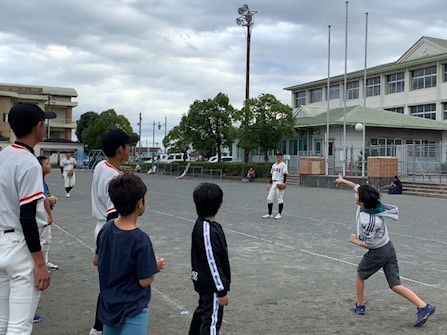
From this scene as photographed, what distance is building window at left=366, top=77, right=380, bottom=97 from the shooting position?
55.7 meters

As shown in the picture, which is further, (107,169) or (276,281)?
(276,281)

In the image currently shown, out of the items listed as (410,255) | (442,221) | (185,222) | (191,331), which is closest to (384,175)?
(442,221)

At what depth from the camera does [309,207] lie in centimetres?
1691

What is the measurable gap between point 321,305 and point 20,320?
343 centimetres

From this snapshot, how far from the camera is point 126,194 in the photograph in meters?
3.08

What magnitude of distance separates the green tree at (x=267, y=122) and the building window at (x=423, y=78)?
18996mm

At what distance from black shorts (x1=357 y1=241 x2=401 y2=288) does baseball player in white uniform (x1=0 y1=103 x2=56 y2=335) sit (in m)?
3.35

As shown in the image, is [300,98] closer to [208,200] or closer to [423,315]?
[423,315]

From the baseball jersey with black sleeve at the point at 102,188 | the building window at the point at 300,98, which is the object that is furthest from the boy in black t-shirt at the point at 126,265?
the building window at the point at 300,98

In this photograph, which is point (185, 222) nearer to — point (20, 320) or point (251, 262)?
point (251, 262)

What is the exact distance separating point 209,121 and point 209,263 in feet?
132

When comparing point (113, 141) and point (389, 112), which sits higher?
point (389, 112)

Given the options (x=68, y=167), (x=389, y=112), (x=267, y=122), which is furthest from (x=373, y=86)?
(x=68, y=167)

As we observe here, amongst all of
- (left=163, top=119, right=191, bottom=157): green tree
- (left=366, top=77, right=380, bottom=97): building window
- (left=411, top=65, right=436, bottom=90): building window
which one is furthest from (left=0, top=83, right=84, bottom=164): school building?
(left=411, top=65, right=436, bottom=90): building window
